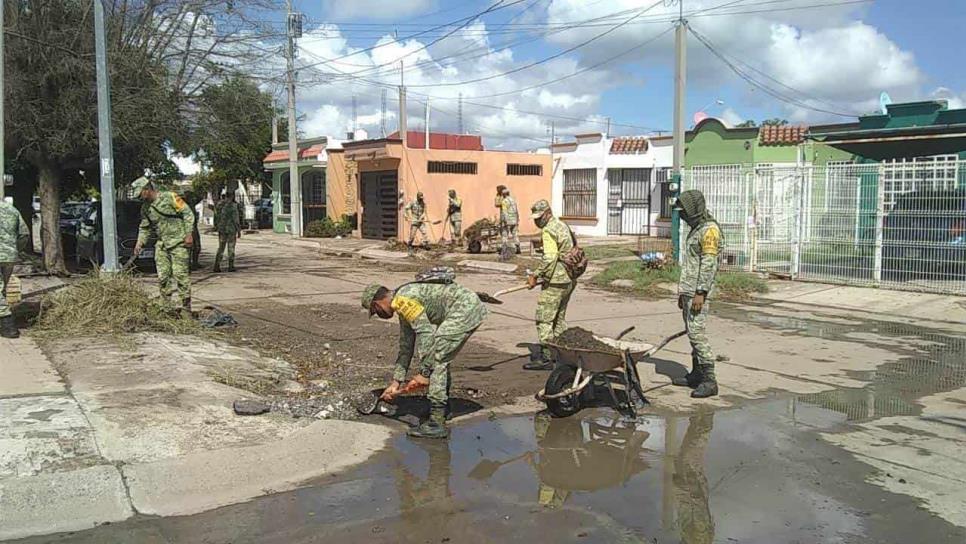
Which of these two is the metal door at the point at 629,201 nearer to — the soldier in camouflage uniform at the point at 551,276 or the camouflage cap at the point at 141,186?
the camouflage cap at the point at 141,186

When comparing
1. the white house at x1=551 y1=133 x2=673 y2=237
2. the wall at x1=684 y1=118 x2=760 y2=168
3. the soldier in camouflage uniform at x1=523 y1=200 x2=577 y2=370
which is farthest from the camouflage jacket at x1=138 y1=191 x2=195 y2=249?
the white house at x1=551 y1=133 x2=673 y2=237

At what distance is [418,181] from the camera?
2805 cm

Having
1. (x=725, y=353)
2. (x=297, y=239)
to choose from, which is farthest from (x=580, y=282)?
(x=297, y=239)

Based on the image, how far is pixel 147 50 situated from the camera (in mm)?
15625

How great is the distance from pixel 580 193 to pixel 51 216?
19829 millimetres

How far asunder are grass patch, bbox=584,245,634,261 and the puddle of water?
1526cm

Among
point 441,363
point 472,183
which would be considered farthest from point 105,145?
point 472,183

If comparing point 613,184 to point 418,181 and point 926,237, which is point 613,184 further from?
point 926,237

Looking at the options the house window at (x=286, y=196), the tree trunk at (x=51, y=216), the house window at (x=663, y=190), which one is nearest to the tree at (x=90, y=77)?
the tree trunk at (x=51, y=216)

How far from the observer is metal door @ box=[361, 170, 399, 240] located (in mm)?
28656

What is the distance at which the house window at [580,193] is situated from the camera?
101 feet

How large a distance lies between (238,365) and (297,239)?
76.6 ft

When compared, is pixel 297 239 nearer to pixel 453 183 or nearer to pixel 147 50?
pixel 453 183

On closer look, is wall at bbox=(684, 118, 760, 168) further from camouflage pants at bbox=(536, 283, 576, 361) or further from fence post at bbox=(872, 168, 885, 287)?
camouflage pants at bbox=(536, 283, 576, 361)
